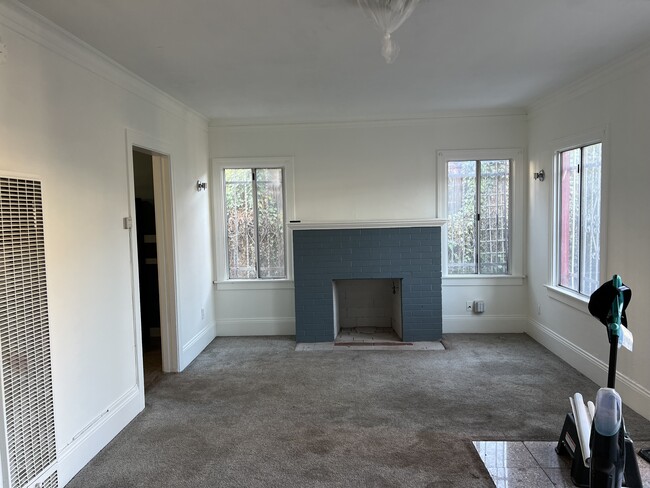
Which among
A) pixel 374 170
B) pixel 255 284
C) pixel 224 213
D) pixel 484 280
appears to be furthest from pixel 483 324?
pixel 224 213

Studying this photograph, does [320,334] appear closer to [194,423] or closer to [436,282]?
[436,282]

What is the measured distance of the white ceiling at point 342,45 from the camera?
2.39 meters

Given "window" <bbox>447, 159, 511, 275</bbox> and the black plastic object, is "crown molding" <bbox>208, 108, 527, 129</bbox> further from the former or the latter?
the black plastic object

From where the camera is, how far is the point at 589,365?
3.88m

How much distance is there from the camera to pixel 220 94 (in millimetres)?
4121

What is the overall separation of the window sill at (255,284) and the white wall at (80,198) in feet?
6.85

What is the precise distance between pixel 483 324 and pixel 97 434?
4.14 metres

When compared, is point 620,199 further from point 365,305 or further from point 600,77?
point 365,305

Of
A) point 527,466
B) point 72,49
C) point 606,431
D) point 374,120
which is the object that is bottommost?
point 527,466

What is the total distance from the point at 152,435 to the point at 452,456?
1940mm

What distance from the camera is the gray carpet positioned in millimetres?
2592

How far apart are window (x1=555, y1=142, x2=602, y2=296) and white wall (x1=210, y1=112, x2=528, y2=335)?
3.15 feet

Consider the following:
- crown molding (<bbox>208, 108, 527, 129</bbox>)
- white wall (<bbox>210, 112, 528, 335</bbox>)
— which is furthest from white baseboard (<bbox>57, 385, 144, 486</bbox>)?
crown molding (<bbox>208, 108, 527, 129</bbox>)

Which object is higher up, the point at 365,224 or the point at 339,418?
the point at 365,224
